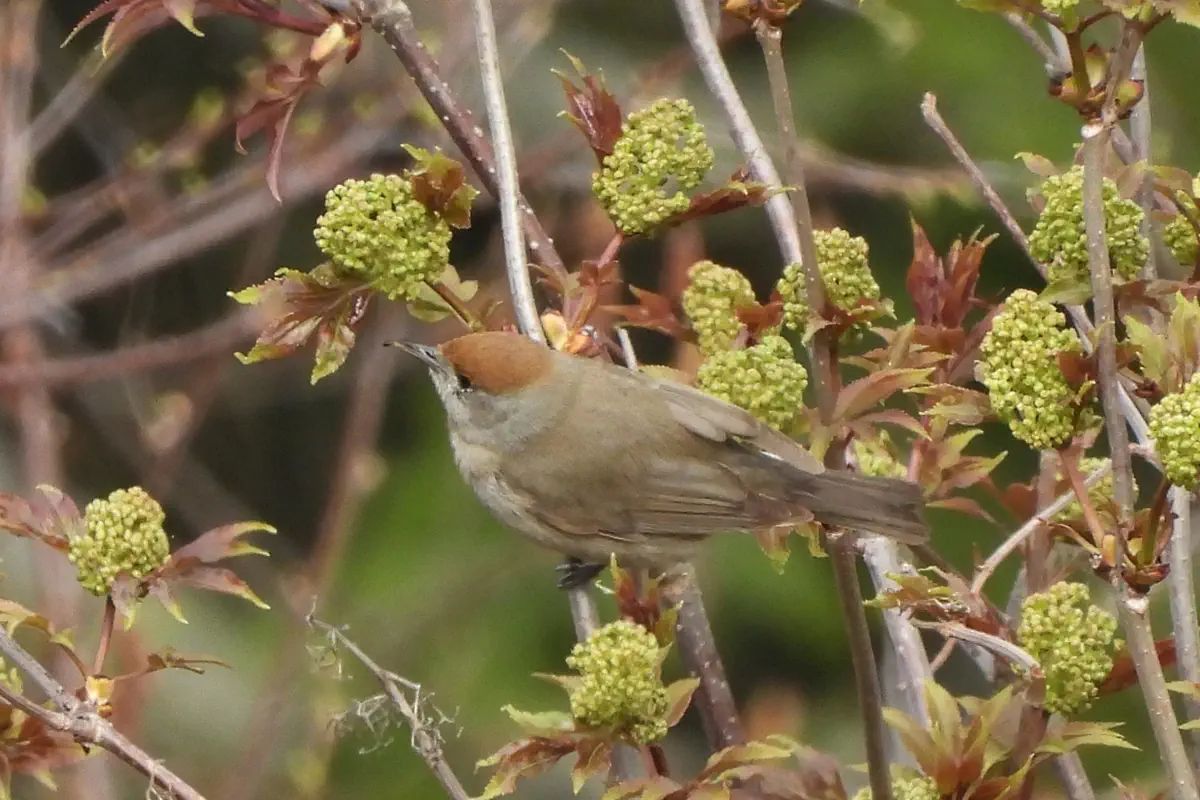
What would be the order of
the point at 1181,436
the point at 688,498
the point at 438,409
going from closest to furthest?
the point at 1181,436, the point at 688,498, the point at 438,409

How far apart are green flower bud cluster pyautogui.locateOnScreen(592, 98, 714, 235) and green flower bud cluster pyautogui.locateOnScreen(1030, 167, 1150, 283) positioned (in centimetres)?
48

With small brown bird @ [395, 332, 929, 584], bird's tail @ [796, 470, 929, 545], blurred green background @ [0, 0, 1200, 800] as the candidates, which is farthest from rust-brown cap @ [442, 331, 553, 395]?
blurred green background @ [0, 0, 1200, 800]

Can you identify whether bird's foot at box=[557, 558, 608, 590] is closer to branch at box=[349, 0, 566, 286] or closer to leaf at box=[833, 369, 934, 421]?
branch at box=[349, 0, 566, 286]

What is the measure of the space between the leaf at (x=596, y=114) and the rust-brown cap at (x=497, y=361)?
24.1 inches

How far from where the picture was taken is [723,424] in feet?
7.93

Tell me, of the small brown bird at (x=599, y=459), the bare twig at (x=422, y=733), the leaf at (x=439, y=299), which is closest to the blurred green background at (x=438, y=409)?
the small brown bird at (x=599, y=459)

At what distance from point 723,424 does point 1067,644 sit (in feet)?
3.68

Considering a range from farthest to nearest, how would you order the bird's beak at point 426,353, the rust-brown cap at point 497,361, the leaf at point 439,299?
the bird's beak at point 426,353
the rust-brown cap at point 497,361
the leaf at point 439,299

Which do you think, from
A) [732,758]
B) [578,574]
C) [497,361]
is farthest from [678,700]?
[497,361]

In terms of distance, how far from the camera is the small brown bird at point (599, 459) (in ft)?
8.52

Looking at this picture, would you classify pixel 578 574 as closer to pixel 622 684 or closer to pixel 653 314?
pixel 653 314

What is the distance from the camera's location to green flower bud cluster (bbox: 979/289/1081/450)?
1.22 meters

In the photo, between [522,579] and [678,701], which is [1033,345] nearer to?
[678,701]

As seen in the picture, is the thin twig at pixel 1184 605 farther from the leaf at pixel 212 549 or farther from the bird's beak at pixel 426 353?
the bird's beak at pixel 426 353
